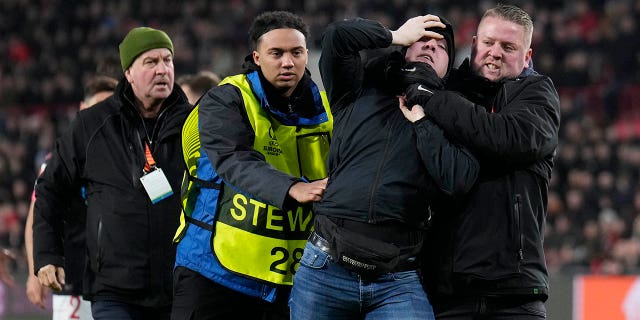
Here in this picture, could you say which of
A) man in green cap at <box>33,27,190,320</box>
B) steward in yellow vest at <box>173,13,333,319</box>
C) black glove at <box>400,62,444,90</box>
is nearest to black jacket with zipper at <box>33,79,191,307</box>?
man in green cap at <box>33,27,190,320</box>

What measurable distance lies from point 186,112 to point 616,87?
38.8 feet

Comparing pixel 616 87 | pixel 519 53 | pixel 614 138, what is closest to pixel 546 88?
pixel 519 53

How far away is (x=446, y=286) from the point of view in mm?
4297

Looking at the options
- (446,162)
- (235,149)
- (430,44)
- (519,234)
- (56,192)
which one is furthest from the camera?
(56,192)

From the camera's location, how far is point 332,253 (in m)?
4.21

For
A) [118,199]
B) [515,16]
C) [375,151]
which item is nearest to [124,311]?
[118,199]

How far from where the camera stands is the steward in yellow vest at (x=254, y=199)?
15.8 ft

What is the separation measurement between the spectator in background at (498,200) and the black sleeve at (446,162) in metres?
0.05

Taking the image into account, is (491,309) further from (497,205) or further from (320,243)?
(320,243)

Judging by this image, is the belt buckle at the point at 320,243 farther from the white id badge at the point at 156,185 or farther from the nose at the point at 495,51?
the white id badge at the point at 156,185

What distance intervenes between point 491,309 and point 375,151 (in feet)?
2.51

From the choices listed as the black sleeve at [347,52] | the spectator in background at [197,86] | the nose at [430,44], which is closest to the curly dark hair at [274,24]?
the black sleeve at [347,52]

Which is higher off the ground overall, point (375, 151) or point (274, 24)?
point (274, 24)

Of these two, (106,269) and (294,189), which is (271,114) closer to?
(294,189)
